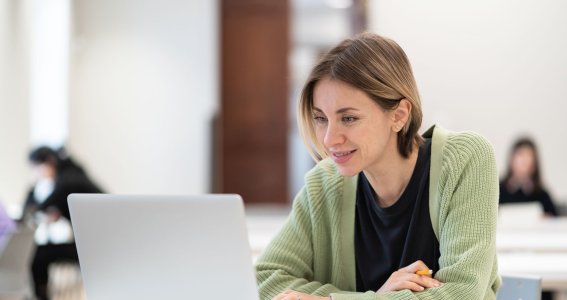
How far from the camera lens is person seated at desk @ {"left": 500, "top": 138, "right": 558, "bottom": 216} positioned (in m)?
5.52

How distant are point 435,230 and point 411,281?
6.7 inches

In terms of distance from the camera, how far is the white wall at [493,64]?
18.1ft

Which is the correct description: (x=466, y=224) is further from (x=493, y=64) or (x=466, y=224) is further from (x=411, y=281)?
(x=493, y=64)

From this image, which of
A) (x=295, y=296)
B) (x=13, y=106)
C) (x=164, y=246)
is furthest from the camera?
(x=13, y=106)

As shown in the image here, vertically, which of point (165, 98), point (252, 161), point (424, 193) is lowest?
A: point (252, 161)

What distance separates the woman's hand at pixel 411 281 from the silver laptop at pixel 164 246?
0.33 meters

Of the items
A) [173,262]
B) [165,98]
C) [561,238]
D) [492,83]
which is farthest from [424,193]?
[165,98]

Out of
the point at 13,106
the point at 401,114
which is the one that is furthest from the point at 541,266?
the point at 13,106

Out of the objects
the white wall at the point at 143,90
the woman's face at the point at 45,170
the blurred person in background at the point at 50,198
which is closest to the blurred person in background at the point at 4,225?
the blurred person in background at the point at 50,198

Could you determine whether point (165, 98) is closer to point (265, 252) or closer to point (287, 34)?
point (287, 34)

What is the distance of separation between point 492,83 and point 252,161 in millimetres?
3317

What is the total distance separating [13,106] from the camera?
6.65 meters

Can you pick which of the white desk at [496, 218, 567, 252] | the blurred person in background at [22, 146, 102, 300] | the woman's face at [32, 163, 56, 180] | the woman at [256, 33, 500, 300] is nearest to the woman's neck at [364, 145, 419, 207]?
the woman at [256, 33, 500, 300]

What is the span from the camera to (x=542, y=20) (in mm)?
5660
